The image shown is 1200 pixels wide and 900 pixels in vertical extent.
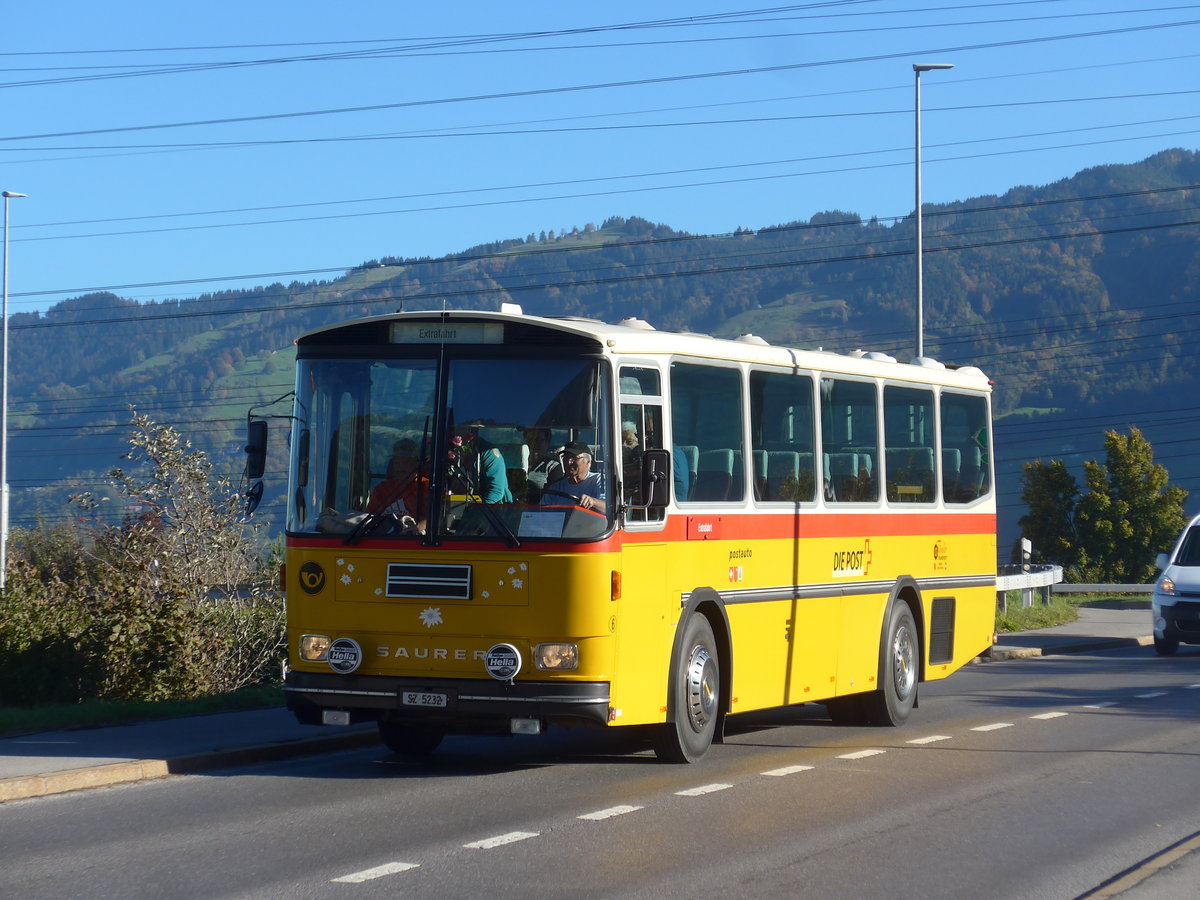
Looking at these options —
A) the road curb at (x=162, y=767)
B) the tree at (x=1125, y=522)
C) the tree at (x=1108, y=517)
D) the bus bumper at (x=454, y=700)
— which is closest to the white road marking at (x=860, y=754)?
the bus bumper at (x=454, y=700)

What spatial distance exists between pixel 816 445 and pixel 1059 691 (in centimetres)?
644

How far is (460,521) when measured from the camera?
11.4 metres

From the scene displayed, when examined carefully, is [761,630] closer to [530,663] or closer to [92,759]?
[530,663]

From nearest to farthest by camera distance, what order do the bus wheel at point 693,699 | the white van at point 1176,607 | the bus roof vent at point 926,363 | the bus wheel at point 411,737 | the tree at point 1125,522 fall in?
1. the bus wheel at point 693,699
2. the bus wheel at point 411,737
3. the bus roof vent at point 926,363
4. the white van at point 1176,607
5. the tree at point 1125,522

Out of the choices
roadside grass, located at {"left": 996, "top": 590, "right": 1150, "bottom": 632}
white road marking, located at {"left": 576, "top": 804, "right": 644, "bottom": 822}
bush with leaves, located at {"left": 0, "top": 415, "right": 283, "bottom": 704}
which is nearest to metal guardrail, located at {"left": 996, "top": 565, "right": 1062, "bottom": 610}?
roadside grass, located at {"left": 996, "top": 590, "right": 1150, "bottom": 632}

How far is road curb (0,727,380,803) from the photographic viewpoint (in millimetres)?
10766

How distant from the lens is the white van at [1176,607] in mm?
25469

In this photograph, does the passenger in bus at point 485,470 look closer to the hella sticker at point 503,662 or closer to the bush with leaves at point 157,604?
the hella sticker at point 503,662

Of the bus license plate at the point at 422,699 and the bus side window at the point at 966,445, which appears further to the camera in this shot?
the bus side window at the point at 966,445

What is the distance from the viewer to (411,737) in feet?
42.3

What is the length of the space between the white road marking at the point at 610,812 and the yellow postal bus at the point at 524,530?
0.87m

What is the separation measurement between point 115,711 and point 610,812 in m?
5.67

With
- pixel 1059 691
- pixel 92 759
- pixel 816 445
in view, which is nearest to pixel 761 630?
pixel 816 445

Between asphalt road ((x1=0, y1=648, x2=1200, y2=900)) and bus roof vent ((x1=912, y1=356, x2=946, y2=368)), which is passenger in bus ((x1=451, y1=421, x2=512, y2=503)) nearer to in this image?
asphalt road ((x1=0, y1=648, x2=1200, y2=900))
